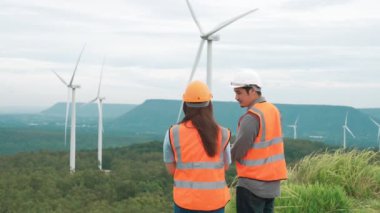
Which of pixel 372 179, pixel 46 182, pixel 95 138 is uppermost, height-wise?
pixel 372 179

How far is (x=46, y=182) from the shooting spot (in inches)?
1921

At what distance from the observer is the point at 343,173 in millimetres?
9156

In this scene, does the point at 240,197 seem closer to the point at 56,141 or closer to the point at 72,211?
the point at 72,211

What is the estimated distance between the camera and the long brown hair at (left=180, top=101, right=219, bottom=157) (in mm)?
4594

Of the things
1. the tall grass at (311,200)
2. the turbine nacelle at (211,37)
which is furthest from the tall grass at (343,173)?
the turbine nacelle at (211,37)

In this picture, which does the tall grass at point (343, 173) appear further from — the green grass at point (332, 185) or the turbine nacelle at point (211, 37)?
the turbine nacelle at point (211, 37)

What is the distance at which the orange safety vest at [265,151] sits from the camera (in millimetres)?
5336

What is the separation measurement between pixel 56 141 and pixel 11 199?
9755cm

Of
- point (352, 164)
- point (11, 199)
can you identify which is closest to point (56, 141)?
point (11, 199)

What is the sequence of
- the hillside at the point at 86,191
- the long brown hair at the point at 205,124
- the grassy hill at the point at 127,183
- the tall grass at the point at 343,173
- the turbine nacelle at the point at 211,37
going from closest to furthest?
the long brown hair at the point at 205,124 < the grassy hill at the point at 127,183 < the tall grass at the point at 343,173 < the turbine nacelle at the point at 211,37 < the hillside at the point at 86,191

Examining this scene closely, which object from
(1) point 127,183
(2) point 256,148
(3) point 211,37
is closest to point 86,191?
(1) point 127,183

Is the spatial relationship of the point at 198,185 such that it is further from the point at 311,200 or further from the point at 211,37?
the point at 211,37

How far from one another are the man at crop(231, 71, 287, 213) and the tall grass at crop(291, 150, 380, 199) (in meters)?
3.62

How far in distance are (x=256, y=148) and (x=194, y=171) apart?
0.96m
